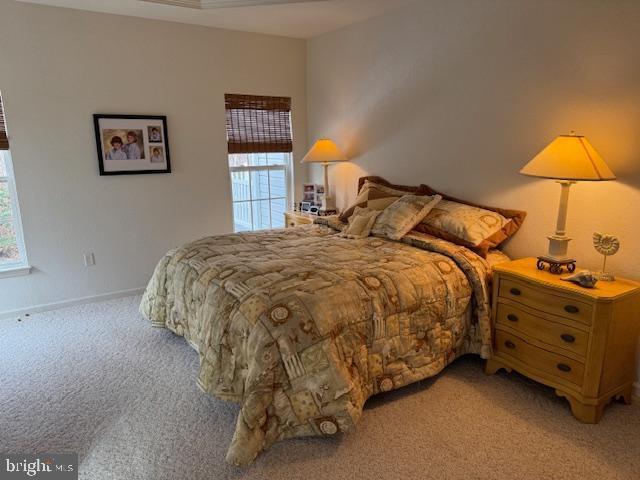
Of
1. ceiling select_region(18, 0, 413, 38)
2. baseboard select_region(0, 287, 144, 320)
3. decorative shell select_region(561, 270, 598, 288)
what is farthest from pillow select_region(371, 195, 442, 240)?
baseboard select_region(0, 287, 144, 320)

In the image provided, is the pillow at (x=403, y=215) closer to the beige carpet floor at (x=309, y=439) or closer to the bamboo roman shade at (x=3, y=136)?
the beige carpet floor at (x=309, y=439)

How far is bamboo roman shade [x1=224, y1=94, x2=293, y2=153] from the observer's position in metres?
4.52

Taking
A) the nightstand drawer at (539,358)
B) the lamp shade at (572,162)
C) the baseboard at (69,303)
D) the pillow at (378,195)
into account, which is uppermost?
the lamp shade at (572,162)

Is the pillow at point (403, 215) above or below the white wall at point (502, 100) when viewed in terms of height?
below

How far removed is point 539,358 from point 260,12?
340 cm

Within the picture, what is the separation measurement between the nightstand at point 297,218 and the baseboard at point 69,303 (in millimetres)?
1626

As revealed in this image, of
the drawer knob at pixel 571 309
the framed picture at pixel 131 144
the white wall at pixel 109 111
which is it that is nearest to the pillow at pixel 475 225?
the drawer knob at pixel 571 309

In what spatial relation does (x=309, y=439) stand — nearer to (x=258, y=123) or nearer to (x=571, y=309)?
(x=571, y=309)

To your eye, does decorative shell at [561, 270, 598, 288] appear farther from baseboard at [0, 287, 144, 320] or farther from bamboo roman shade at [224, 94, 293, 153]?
baseboard at [0, 287, 144, 320]

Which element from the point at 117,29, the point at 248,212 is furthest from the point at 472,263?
the point at 117,29

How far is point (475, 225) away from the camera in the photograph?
2.93m

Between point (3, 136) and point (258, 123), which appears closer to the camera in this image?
point (3, 136)

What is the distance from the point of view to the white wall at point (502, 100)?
2434 millimetres

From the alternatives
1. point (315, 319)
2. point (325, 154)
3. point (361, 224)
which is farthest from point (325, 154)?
point (315, 319)
